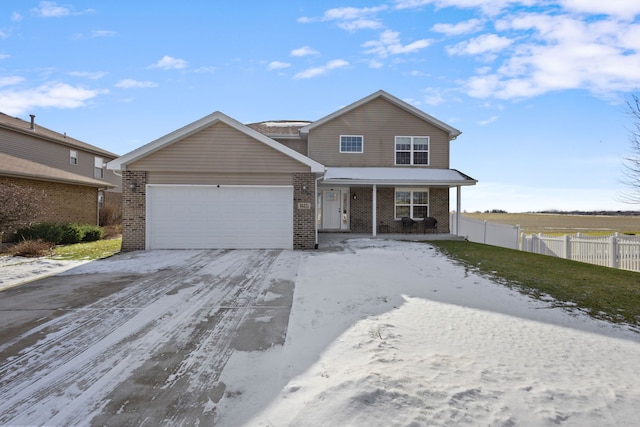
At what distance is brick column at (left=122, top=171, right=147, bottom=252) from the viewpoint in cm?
1172

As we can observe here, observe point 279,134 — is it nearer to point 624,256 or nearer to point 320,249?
point 320,249

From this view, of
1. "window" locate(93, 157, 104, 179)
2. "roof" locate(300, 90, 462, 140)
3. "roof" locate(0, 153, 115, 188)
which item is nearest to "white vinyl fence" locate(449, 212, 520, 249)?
"roof" locate(300, 90, 462, 140)

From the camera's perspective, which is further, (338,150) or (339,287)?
(338,150)

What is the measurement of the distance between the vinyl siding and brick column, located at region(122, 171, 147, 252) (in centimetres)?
1023

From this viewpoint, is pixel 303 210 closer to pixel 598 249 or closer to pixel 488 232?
pixel 598 249

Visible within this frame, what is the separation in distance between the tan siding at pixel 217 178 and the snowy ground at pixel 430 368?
6.25m

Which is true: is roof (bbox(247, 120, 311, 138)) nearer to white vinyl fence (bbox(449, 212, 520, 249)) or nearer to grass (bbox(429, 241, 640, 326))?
white vinyl fence (bbox(449, 212, 520, 249))

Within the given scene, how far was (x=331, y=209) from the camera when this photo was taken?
17047mm

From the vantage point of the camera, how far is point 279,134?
17.7 metres

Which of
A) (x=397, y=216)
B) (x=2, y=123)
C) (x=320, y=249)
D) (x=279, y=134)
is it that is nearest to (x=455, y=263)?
(x=320, y=249)

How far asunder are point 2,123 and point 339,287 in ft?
62.3

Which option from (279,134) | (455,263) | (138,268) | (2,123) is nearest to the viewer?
(138,268)

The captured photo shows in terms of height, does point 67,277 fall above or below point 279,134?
below

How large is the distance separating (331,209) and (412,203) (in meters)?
4.07
